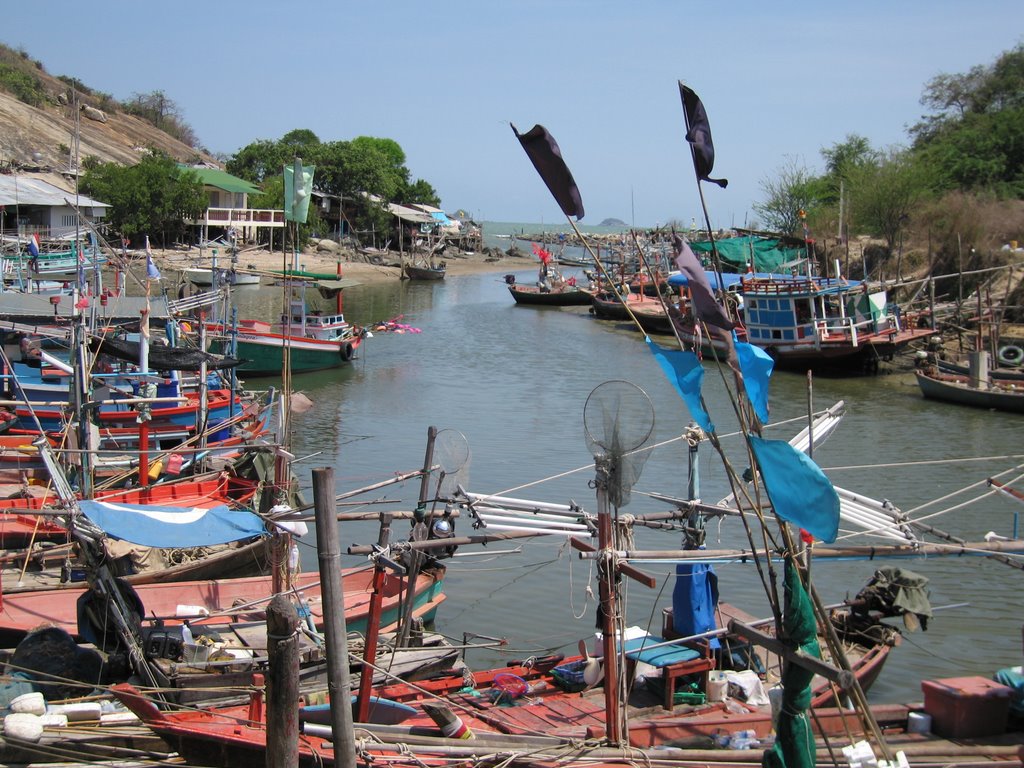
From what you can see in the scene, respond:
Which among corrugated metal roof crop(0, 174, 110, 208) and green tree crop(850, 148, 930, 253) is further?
green tree crop(850, 148, 930, 253)

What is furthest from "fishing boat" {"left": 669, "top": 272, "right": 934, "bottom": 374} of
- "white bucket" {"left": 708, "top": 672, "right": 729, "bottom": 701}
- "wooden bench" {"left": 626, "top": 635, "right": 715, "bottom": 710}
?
"white bucket" {"left": 708, "top": 672, "right": 729, "bottom": 701}

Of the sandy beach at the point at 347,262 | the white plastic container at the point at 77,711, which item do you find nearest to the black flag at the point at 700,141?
the white plastic container at the point at 77,711

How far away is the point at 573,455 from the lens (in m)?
21.8

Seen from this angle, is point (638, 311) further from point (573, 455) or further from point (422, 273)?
point (422, 273)

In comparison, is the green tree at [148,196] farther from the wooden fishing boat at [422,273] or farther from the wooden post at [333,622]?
the wooden post at [333,622]

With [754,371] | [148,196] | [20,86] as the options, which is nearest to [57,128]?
[20,86]

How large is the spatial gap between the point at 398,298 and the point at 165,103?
1823 inches

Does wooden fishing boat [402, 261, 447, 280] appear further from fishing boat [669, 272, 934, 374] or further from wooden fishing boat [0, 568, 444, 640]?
wooden fishing boat [0, 568, 444, 640]

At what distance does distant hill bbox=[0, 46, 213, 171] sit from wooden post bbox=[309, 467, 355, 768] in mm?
40432

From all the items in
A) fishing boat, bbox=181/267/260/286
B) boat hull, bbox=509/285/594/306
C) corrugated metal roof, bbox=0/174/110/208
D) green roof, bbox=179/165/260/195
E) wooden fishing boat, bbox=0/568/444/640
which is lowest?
wooden fishing boat, bbox=0/568/444/640

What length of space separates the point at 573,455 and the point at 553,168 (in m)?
15.5

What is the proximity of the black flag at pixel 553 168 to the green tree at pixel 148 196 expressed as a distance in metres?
43.9

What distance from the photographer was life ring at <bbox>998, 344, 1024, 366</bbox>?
28.8m

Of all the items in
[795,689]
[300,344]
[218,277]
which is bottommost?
[795,689]
